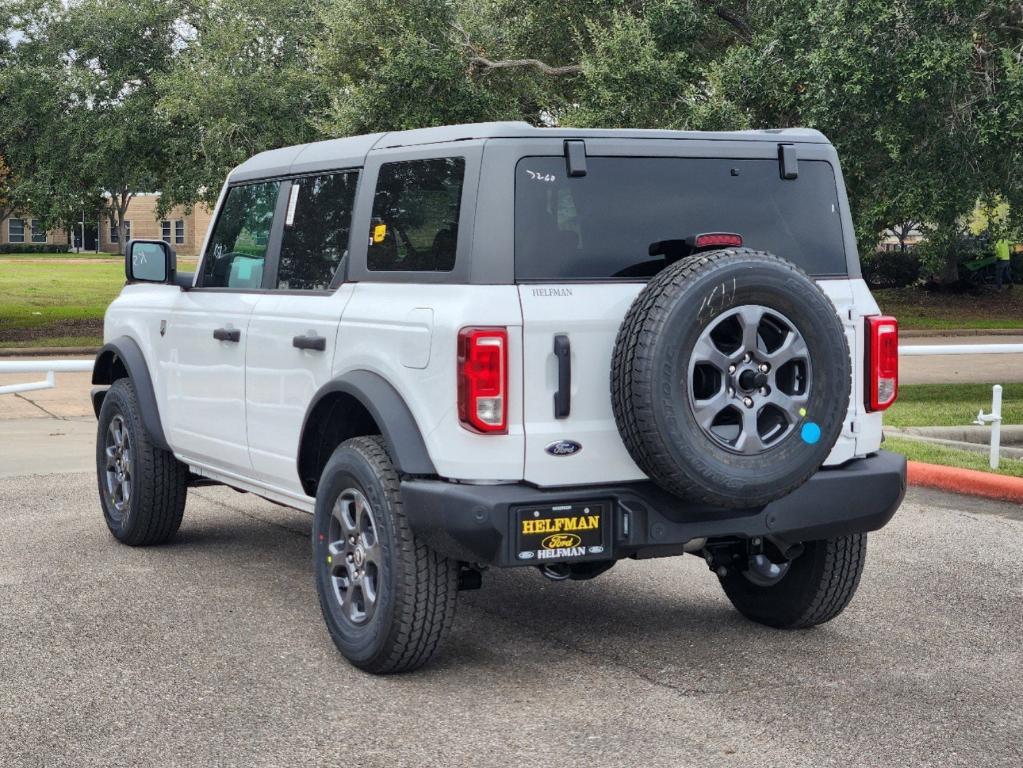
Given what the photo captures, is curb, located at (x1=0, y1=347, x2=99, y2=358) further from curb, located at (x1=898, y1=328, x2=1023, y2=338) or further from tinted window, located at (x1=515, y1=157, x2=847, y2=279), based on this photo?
tinted window, located at (x1=515, y1=157, x2=847, y2=279)

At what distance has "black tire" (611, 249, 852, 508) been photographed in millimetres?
4785

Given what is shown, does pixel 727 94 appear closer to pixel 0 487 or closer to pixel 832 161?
pixel 0 487

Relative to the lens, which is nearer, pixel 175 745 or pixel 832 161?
pixel 175 745

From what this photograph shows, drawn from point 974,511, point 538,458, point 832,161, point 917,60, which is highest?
point 917,60

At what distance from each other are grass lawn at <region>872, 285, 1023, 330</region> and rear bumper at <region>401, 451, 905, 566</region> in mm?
23787

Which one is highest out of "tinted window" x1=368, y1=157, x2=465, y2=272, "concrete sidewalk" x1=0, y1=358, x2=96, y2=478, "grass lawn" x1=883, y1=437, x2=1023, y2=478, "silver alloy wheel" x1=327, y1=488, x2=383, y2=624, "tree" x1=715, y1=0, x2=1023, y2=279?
"tree" x1=715, y1=0, x2=1023, y2=279

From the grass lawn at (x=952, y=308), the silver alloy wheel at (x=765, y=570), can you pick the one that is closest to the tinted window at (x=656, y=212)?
the silver alloy wheel at (x=765, y=570)

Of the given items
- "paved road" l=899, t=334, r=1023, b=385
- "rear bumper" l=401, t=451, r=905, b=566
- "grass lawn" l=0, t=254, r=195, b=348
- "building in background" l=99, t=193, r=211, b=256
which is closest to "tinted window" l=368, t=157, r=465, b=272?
"rear bumper" l=401, t=451, r=905, b=566

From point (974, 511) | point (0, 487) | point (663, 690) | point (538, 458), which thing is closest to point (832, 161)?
point (538, 458)

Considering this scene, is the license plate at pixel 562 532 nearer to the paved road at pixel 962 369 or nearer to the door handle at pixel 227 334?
the door handle at pixel 227 334

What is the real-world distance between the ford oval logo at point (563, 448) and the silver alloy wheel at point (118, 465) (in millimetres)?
3518

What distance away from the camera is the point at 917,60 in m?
14.7

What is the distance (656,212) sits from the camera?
5328 mm

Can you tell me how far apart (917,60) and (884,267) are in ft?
87.1
